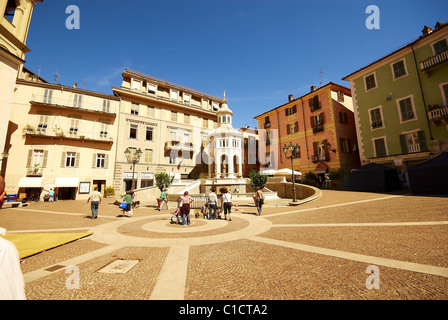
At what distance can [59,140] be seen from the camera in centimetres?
2292

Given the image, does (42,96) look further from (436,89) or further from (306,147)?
(436,89)

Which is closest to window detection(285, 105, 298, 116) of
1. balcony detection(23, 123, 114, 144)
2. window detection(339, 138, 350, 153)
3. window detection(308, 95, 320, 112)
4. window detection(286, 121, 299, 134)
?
window detection(286, 121, 299, 134)

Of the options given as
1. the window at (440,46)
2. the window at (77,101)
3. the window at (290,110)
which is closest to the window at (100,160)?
the window at (77,101)

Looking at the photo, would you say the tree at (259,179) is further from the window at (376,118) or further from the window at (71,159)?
the window at (71,159)

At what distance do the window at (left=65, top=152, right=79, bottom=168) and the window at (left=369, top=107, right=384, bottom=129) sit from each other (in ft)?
116

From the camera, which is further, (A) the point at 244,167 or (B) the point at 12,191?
(A) the point at 244,167

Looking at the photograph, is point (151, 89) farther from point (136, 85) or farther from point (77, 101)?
point (77, 101)

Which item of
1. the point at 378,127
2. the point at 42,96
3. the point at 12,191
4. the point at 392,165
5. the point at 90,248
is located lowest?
the point at 90,248

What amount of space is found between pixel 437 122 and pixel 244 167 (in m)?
24.4

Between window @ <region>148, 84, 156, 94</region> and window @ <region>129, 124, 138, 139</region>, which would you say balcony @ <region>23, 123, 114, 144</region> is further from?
window @ <region>148, 84, 156, 94</region>

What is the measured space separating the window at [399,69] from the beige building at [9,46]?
3394 centimetres

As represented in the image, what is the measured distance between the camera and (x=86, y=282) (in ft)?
11.4

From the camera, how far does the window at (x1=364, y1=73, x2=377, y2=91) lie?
21.9m
